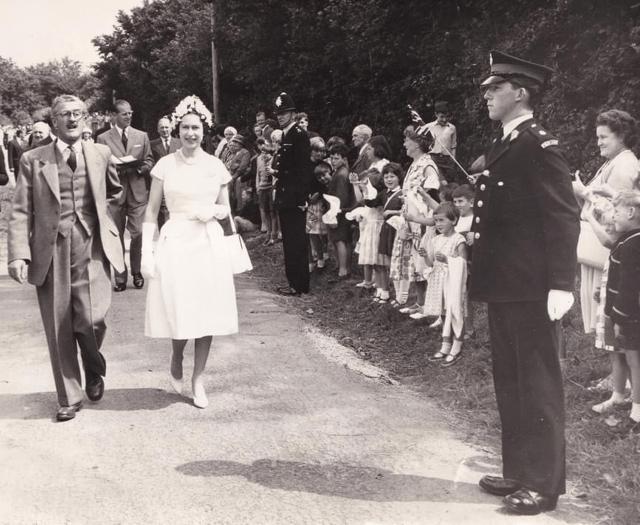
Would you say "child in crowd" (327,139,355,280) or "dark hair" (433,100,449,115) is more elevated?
"dark hair" (433,100,449,115)

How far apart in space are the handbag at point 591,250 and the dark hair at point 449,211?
1.57 meters

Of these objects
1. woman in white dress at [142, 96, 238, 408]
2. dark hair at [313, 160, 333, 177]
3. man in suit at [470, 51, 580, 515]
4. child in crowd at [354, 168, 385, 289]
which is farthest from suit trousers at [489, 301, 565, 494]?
dark hair at [313, 160, 333, 177]

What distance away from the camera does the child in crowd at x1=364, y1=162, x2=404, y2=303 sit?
9.72 metres

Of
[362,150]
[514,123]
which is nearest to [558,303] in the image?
[514,123]

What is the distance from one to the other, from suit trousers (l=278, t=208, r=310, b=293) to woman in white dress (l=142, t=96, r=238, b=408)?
4.67 meters

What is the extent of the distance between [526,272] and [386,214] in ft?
17.3

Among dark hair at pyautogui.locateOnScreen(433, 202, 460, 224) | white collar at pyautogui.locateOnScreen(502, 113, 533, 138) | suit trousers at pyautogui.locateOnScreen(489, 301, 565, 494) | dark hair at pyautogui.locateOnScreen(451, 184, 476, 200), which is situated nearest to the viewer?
suit trousers at pyautogui.locateOnScreen(489, 301, 565, 494)

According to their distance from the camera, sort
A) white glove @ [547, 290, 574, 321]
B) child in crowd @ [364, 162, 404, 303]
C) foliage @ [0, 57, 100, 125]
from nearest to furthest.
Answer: white glove @ [547, 290, 574, 321] < child in crowd @ [364, 162, 404, 303] < foliage @ [0, 57, 100, 125]

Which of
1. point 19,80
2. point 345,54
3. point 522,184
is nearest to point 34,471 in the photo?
point 522,184

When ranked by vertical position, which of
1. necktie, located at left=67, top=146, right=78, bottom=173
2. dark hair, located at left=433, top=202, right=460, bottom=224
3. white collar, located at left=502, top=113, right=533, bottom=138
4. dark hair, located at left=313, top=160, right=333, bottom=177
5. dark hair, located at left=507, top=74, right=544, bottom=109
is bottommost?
dark hair, located at left=433, top=202, right=460, bottom=224

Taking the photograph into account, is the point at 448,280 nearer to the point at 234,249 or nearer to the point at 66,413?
the point at 234,249

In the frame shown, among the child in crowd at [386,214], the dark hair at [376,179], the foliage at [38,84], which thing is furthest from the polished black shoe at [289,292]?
the foliage at [38,84]

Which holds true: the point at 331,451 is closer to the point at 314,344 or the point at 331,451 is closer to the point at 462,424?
the point at 462,424

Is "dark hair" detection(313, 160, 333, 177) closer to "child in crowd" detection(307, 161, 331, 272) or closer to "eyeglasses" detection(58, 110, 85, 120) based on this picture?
"child in crowd" detection(307, 161, 331, 272)
